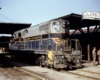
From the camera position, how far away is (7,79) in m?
9.33

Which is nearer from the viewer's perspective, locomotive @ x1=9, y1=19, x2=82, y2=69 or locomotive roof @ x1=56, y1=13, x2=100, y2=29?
locomotive @ x1=9, y1=19, x2=82, y2=69

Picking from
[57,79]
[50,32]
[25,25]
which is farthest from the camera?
[25,25]

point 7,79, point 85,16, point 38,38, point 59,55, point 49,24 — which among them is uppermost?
point 85,16

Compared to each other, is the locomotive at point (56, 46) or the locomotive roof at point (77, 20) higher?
the locomotive roof at point (77, 20)

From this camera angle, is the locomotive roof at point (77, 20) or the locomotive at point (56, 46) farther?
the locomotive roof at point (77, 20)

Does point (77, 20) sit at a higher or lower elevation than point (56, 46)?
higher

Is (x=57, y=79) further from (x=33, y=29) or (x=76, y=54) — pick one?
(x=33, y=29)

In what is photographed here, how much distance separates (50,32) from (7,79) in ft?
16.4

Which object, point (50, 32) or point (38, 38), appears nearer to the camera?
point (50, 32)

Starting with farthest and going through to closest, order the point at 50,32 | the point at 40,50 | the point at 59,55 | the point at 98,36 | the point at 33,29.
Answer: the point at 98,36
the point at 33,29
the point at 40,50
the point at 50,32
the point at 59,55

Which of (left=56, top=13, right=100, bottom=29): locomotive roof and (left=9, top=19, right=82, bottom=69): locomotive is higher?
(left=56, top=13, right=100, bottom=29): locomotive roof

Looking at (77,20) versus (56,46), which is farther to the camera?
(77,20)

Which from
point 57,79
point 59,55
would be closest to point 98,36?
point 59,55

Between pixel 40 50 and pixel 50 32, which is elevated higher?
pixel 50 32
